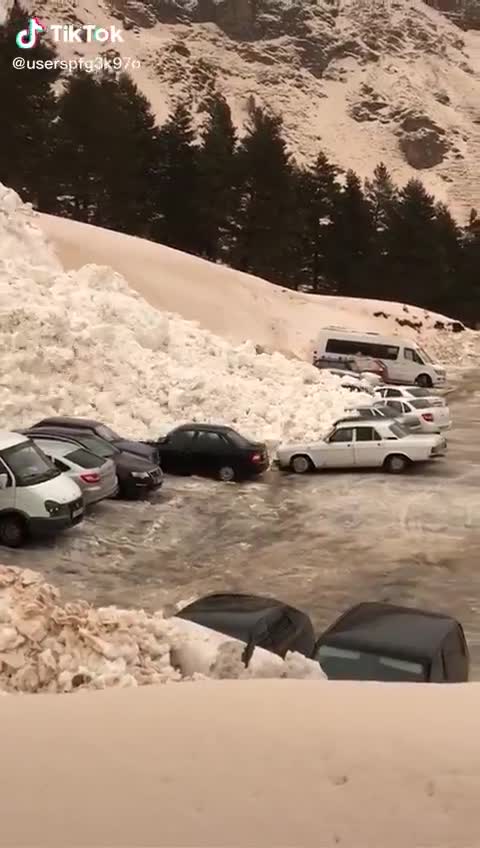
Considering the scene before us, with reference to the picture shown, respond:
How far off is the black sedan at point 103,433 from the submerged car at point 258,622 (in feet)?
31.2

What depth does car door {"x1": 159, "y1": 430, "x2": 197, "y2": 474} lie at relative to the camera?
69.5ft

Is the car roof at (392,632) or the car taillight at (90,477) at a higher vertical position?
the car roof at (392,632)

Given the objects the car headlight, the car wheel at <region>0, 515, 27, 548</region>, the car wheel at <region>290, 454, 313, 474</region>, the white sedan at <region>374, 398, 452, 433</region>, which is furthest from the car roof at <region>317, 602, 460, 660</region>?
the white sedan at <region>374, 398, 452, 433</region>

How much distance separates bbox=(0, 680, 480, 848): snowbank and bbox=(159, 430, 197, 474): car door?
15023mm

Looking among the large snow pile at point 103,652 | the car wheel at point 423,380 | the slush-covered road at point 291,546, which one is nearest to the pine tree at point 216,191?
the car wheel at point 423,380

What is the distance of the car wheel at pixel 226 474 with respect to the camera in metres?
20.9

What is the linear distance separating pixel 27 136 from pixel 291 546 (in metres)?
44.2

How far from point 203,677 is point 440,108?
131167 mm

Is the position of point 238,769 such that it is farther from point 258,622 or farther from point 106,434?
point 106,434

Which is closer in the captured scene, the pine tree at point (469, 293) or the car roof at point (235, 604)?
Answer: the car roof at point (235, 604)

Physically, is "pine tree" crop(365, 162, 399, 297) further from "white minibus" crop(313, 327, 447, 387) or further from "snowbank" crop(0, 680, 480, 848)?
"snowbank" crop(0, 680, 480, 848)

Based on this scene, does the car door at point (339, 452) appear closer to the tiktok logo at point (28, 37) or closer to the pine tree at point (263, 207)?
the pine tree at point (263, 207)

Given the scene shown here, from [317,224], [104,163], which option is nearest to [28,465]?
[104,163]

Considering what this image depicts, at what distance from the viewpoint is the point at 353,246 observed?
6225cm
